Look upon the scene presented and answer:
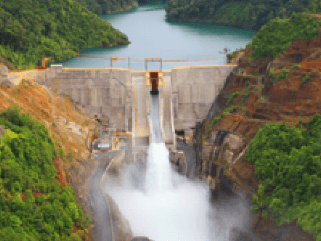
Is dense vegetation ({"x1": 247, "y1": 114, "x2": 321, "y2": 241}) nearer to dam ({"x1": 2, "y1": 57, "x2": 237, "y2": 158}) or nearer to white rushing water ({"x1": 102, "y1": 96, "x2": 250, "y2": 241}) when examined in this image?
white rushing water ({"x1": 102, "y1": 96, "x2": 250, "y2": 241})

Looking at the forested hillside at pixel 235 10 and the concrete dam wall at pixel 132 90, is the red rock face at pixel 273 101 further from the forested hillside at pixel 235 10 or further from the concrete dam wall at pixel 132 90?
the forested hillside at pixel 235 10

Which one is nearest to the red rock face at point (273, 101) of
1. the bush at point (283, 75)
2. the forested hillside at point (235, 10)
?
the bush at point (283, 75)

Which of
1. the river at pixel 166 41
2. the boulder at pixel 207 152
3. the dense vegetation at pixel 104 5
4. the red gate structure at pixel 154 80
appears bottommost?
the boulder at pixel 207 152

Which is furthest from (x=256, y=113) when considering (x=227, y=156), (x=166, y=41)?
(x=166, y=41)

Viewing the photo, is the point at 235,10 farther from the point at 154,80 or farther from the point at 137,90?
the point at 137,90

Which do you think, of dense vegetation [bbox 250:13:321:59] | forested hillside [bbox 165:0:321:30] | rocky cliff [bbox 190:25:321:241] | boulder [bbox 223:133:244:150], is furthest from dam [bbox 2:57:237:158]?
forested hillside [bbox 165:0:321:30]

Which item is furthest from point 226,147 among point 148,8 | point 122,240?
point 148,8

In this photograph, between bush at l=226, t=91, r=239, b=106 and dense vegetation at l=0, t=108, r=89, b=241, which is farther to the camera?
bush at l=226, t=91, r=239, b=106
